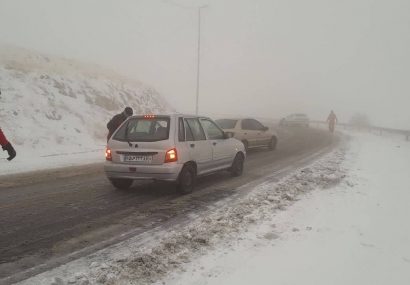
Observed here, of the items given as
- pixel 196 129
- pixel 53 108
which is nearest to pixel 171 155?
pixel 196 129

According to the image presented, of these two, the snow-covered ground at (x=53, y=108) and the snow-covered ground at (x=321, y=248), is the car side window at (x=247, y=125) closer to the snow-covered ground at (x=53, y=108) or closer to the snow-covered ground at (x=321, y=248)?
the snow-covered ground at (x=53, y=108)

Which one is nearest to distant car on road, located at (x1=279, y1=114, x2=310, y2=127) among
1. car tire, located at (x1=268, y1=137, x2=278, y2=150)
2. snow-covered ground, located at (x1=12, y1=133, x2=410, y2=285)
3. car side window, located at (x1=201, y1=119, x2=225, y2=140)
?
car tire, located at (x1=268, y1=137, x2=278, y2=150)

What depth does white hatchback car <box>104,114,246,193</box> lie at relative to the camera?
8.07 meters

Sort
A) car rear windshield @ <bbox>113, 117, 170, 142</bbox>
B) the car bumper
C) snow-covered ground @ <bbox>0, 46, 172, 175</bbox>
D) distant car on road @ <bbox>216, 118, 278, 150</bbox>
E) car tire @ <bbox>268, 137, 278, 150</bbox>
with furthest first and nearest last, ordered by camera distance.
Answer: car tire @ <bbox>268, 137, 278, 150</bbox>
distant car on road @ <bbox>216, 118, 278, 150</bbox>
snow-covered ground @ <bbox>0, 46, 172, 175</bbox>
car rear windshield @ <bbox>113, 117, 170, 142</bbox>
the car bumper

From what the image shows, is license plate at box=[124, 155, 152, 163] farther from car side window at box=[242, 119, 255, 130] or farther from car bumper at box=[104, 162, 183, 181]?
car side window at box=[242, 119, 255, 130]

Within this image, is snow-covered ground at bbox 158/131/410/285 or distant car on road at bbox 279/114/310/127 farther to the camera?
distant car on road at bbox 279/114/310/127

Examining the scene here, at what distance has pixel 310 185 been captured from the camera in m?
9.60

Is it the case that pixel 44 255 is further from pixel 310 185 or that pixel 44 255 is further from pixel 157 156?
pixel 310 185

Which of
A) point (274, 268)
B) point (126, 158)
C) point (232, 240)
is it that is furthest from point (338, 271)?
point (126, 158)

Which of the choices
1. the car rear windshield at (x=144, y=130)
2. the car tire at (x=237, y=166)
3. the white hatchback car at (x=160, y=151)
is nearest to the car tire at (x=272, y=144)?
the car tire at (x=237, y=166)

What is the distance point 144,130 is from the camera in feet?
28.0

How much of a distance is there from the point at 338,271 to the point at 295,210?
2586 millimetres

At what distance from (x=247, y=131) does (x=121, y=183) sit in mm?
8324

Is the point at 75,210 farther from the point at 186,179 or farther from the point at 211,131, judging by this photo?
the point at 211,131
